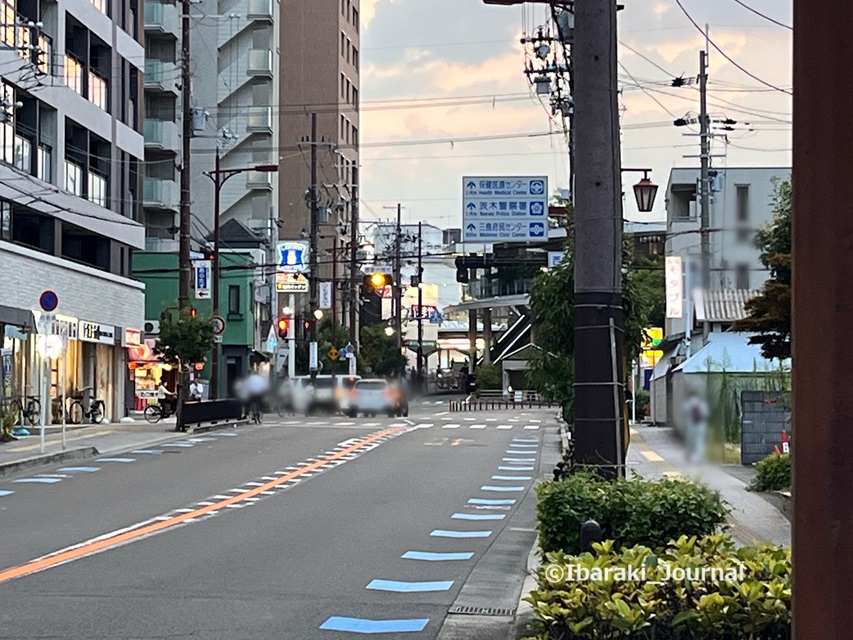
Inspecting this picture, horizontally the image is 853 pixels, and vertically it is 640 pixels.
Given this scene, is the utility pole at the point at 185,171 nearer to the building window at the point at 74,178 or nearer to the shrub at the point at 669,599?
the building window at the point at 74,178

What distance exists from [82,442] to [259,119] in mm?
52031

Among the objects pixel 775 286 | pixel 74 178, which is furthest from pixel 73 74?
pixel 775 286

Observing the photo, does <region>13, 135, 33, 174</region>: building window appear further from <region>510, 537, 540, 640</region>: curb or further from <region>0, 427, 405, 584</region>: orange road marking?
<region>510, 537, 540, 640</region>: curb

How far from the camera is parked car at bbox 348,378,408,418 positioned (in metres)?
53.5

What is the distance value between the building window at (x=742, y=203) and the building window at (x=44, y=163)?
3439 centimetres

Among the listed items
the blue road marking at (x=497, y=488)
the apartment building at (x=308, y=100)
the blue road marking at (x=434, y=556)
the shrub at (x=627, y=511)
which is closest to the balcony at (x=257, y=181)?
the apartment building at (x=308, y=100)

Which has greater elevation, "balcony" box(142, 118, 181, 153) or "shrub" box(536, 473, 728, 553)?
"balcony" box(142, 118, 181, 153)

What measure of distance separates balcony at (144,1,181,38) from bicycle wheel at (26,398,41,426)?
31654 mm
